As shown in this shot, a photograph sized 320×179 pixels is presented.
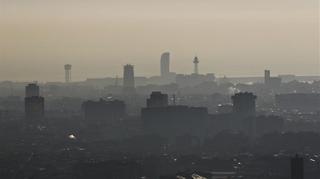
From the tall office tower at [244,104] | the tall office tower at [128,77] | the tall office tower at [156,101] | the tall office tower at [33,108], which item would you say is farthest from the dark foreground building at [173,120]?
the tall office tower at [128,77]

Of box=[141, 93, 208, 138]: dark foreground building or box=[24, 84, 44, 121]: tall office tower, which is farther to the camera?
box=[24, 84, 44, 121]: tall office tower

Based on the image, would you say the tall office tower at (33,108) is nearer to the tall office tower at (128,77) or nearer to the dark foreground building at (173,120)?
the dark foreground building at (173,120)

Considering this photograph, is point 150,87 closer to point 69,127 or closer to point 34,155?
point 69,127

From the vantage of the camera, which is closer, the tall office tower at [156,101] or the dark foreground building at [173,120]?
the dark foreground building at [173,120]

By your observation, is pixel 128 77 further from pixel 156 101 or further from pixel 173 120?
pixel 173 120

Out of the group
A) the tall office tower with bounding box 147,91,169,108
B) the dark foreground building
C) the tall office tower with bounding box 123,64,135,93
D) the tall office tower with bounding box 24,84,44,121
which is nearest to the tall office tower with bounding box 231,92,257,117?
the dark foreground building

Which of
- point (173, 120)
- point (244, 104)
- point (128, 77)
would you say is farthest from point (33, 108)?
point (128, 77)

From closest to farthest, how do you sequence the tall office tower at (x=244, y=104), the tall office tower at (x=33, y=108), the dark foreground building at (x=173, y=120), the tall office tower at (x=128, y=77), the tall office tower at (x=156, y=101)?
1. the dark foreground building at (x=173, y=120)
2. the tall office tower at (x=156, y=101)
3. the tall office tower at (x=244, y=104)
4. the tall office tower at (x=33, y=108)
5. the tall office tower at (x=128, y=77)

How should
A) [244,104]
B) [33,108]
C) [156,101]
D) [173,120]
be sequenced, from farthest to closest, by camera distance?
[33,108]
[244,104]
[156,101]
[173,120]

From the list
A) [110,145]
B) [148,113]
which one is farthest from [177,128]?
[110,145]

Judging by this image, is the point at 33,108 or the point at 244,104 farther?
the point at 33,108

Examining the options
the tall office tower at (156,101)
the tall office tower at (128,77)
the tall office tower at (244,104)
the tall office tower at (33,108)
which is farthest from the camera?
the tall office tower at (128,77)

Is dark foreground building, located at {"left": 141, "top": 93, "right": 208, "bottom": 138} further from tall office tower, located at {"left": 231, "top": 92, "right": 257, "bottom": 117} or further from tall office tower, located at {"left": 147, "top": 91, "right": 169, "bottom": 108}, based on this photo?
tall office tower, located at {"left": 231, "top": 92, "right": 257, "bottom": 117}
